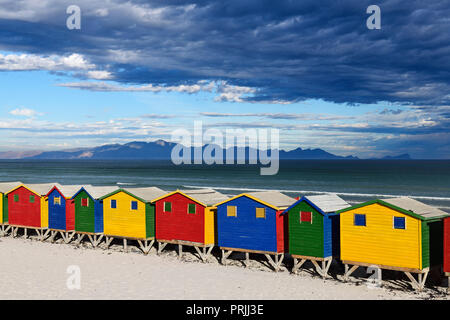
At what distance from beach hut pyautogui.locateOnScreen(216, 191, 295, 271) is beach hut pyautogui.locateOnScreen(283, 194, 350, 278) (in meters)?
0.79

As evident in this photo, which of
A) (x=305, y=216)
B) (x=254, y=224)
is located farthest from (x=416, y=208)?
(x=254, y=224)

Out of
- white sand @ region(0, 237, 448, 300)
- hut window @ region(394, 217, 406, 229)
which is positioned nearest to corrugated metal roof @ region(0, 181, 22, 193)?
white sand @ region(0, 237, 448, 300)

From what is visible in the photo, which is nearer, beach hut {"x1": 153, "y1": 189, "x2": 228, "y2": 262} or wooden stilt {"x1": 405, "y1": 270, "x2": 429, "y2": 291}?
wooden stilt {"x1": 405, "y1": 270, "x2": 429, "y2": 291}

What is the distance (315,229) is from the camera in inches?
1065

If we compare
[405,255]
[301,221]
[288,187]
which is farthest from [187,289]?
[288,187]

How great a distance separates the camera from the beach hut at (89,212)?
35.8 meters

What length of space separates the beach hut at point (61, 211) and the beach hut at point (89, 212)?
523 millimetres

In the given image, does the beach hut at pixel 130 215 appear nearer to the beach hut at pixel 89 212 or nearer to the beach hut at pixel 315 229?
the beach hut at pixel 89 212

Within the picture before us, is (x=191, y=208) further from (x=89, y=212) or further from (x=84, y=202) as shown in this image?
(x=84, y=202)

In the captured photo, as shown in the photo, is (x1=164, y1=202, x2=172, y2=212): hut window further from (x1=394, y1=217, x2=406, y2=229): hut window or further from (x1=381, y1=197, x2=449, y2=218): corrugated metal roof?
(x1=394, y1=217, x2=406, y2=229): hut window

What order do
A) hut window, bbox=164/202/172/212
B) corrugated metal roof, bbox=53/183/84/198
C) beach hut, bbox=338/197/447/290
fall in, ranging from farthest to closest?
1. corrugated metal roof, bbox=53/183/84/198
2. hut window, bbox=164/202/172/212
3. beach hut, bbox=338/197/447/290

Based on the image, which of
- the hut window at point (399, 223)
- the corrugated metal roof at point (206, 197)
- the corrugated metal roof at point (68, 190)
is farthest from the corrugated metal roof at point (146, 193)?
the hut window at point (399, 223)

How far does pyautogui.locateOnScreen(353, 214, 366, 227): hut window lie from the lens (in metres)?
Answer: 25.5
